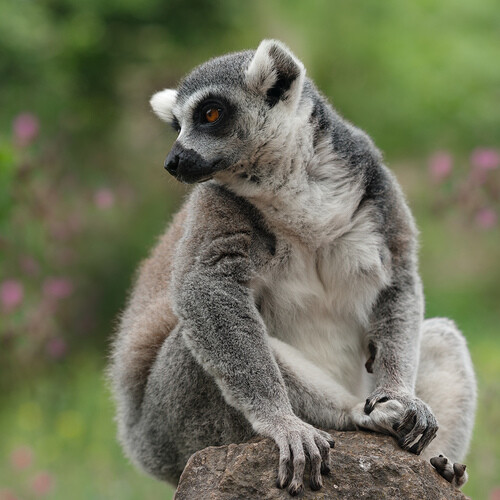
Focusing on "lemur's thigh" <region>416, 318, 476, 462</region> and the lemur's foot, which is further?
"lemur's thigh" <region>416, 318, 476, 462</region>

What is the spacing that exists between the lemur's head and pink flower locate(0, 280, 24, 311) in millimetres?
4834

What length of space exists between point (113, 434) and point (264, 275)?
5304mm

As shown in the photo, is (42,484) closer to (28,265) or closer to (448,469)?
(28,265)

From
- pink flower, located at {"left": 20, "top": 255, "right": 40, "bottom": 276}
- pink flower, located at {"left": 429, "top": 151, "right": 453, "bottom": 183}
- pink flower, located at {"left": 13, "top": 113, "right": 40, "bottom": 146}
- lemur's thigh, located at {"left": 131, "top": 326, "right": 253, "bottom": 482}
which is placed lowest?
lemur's thigh, located at {"left": 131, "top": 326, "right": 253, "bottom": 482}

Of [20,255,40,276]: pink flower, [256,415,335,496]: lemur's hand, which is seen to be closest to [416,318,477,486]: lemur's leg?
[256,415,335,496]: lemur's hand

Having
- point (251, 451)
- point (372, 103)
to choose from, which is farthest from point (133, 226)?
point (251, 451)

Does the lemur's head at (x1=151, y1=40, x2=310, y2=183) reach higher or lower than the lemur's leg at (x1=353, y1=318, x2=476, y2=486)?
higher

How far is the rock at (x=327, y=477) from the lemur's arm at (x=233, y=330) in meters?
0.13

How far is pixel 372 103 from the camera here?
47.0 ft

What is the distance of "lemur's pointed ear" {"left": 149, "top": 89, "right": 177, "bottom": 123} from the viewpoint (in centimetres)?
516

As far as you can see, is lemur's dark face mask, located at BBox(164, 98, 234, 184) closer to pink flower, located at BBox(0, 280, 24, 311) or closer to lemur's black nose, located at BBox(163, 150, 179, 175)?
lemur's black nose, located at BBox(163, 150, 179, 175)

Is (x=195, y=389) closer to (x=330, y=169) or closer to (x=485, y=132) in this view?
(x=330, y=169)

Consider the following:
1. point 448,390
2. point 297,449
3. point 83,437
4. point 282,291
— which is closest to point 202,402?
point 282,291

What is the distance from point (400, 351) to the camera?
489cm
